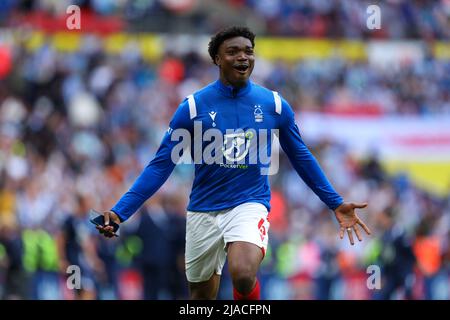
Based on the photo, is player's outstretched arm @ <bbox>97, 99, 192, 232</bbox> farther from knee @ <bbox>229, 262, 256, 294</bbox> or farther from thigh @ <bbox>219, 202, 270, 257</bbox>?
knee @ <bbox>229, 262, 256, 294</bbox>

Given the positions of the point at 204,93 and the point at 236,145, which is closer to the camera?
the point at 236,145

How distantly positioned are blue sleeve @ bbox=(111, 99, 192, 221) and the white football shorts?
1.41 ft

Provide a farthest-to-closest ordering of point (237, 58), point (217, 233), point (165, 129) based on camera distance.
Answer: point (165, 129) → point (217, 233) → point (237, 58)

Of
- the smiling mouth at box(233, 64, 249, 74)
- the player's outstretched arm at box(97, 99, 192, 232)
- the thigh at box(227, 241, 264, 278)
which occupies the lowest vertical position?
the thigh at box(227, 241, 264, 278)

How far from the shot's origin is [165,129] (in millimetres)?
19781

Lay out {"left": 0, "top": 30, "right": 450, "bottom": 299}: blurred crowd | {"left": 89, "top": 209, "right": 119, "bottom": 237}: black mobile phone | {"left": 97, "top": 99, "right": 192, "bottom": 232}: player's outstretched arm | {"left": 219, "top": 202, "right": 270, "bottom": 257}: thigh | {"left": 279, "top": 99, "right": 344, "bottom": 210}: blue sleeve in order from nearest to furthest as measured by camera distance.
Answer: {"left": 89, "top": 209, "right": 119, "bottom": 237}: black mobile phone, {"left": 219, "top": 202, "right": 270, "bottom": 257}: thigh, {"left": 97, "top": 99, "right": 192, "bottom": 232}: player's outstretched arm, {"left": 279, "top": 99, "right": 344, "bottom": 210}: blue sleeve, {"left": 0, "top": 30, "right": 450, "bottom": 299}: blurred crowd

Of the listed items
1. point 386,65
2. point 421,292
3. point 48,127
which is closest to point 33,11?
point 48,127

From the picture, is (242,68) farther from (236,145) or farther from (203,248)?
(203,248)

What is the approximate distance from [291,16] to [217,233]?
17.2 meters

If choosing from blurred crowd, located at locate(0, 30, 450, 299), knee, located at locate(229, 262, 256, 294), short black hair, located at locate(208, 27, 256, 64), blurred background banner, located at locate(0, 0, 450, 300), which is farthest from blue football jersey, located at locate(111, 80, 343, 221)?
blurred crowd, located at locate(0, 30, 450, 299)

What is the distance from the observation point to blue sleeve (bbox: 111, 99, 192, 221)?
9.07m

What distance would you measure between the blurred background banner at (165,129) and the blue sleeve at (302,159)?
4.31m

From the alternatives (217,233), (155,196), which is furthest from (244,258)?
(155,196)

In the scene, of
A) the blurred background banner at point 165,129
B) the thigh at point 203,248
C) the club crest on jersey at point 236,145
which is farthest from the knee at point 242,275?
the blurred background banner at point 165,129
